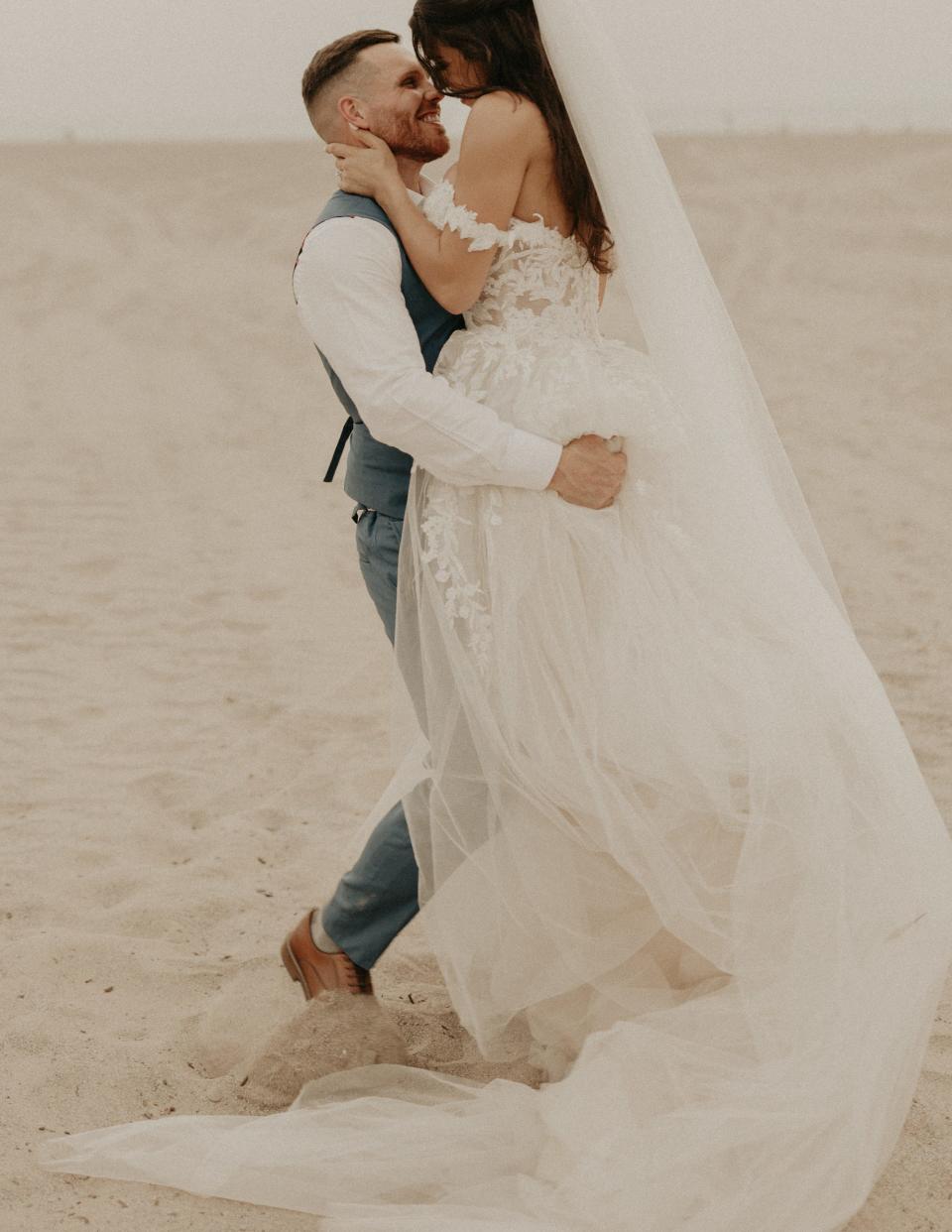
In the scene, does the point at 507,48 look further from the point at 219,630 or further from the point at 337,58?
the point at 219,630

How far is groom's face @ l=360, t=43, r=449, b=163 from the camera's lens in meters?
2.58

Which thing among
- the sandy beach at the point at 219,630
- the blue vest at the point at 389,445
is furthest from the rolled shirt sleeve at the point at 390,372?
the sandy beach at the point at 219,630

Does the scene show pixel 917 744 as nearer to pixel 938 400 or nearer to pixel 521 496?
pixel 521 496

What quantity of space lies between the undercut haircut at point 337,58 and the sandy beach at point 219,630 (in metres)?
1.91

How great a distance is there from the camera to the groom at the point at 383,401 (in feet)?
7.89

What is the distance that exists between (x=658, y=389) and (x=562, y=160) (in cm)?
46

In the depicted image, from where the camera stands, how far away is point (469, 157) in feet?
7.90

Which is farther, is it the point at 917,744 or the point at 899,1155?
the point at 917,744

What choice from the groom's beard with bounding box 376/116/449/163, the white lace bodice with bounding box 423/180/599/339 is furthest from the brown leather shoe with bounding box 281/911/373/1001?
the groom's beard with bounding box 376/116/449/163

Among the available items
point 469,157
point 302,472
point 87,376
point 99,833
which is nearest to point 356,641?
point 99,833

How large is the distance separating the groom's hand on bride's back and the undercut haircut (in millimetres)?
858

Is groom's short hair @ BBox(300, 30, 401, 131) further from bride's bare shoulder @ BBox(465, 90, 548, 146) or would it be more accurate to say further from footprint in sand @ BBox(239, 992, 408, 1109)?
footprint in sand @ BBox(239, 992, 408, 1109)

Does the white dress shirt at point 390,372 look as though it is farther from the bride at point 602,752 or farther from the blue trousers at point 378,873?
the blue trousers at point 378,873

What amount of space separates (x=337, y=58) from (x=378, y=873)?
1.62m
